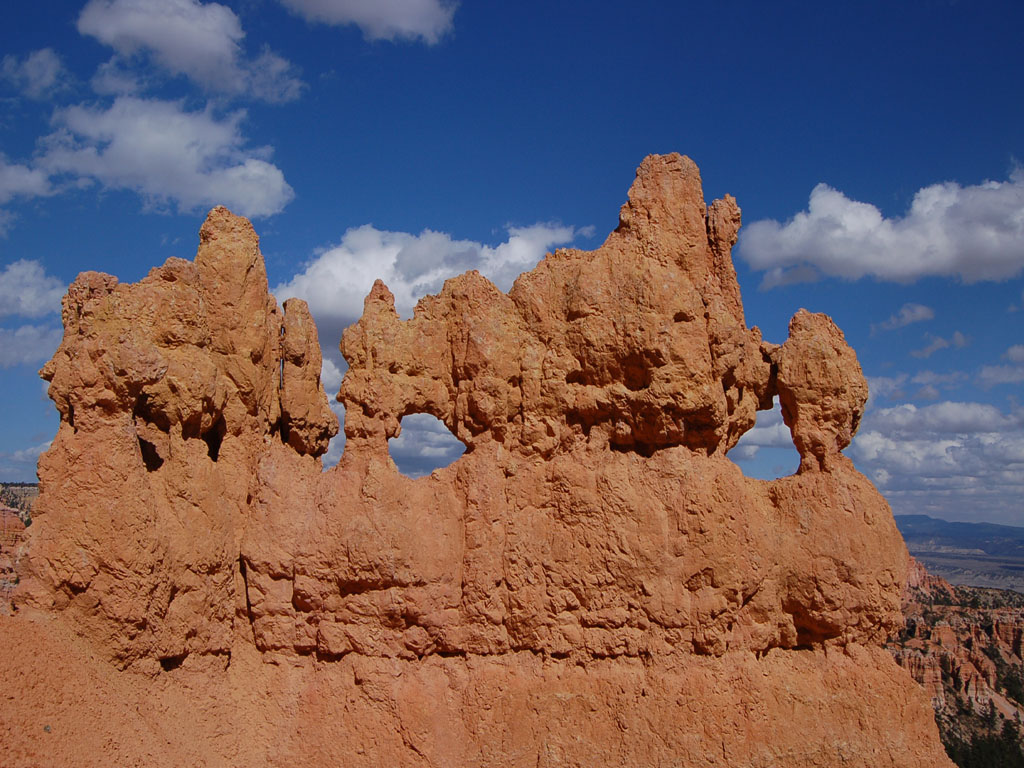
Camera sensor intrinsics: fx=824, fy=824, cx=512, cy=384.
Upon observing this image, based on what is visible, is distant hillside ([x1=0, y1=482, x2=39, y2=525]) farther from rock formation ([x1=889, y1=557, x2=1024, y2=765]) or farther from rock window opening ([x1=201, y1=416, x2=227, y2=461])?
rock formation ([x1=889, y1=557, x2=1024, y2=765])

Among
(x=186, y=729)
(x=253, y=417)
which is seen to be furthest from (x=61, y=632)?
(x=253, y=417)

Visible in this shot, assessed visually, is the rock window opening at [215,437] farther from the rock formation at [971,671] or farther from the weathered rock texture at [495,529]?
the rock formation at [971,671]

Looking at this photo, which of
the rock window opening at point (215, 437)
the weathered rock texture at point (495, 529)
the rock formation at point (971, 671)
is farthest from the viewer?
the rock formation at point (971, 671)

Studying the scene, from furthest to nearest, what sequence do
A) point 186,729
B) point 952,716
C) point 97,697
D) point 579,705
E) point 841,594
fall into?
point 952,716
point 841,594
point 579,705
point 186,729
point 97,697

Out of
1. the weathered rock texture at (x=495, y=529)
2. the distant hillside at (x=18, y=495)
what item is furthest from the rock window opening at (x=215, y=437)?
the distant hillside at (x=18, y=495)

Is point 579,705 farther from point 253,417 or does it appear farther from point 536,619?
point 253,417

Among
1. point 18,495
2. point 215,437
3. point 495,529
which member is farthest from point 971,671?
point 18,495

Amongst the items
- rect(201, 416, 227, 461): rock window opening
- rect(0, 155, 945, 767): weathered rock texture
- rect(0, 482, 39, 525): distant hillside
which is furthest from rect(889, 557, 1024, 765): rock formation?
rect(0, 482, 39, 525): distant hillside

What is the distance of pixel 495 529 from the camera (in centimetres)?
1121

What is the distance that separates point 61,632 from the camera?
31.1 feet

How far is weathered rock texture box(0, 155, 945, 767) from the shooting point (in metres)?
10.3

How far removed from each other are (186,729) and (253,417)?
412 cm

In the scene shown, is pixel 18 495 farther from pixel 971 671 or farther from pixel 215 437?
pixel 971 671

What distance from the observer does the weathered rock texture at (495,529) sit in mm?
10297
